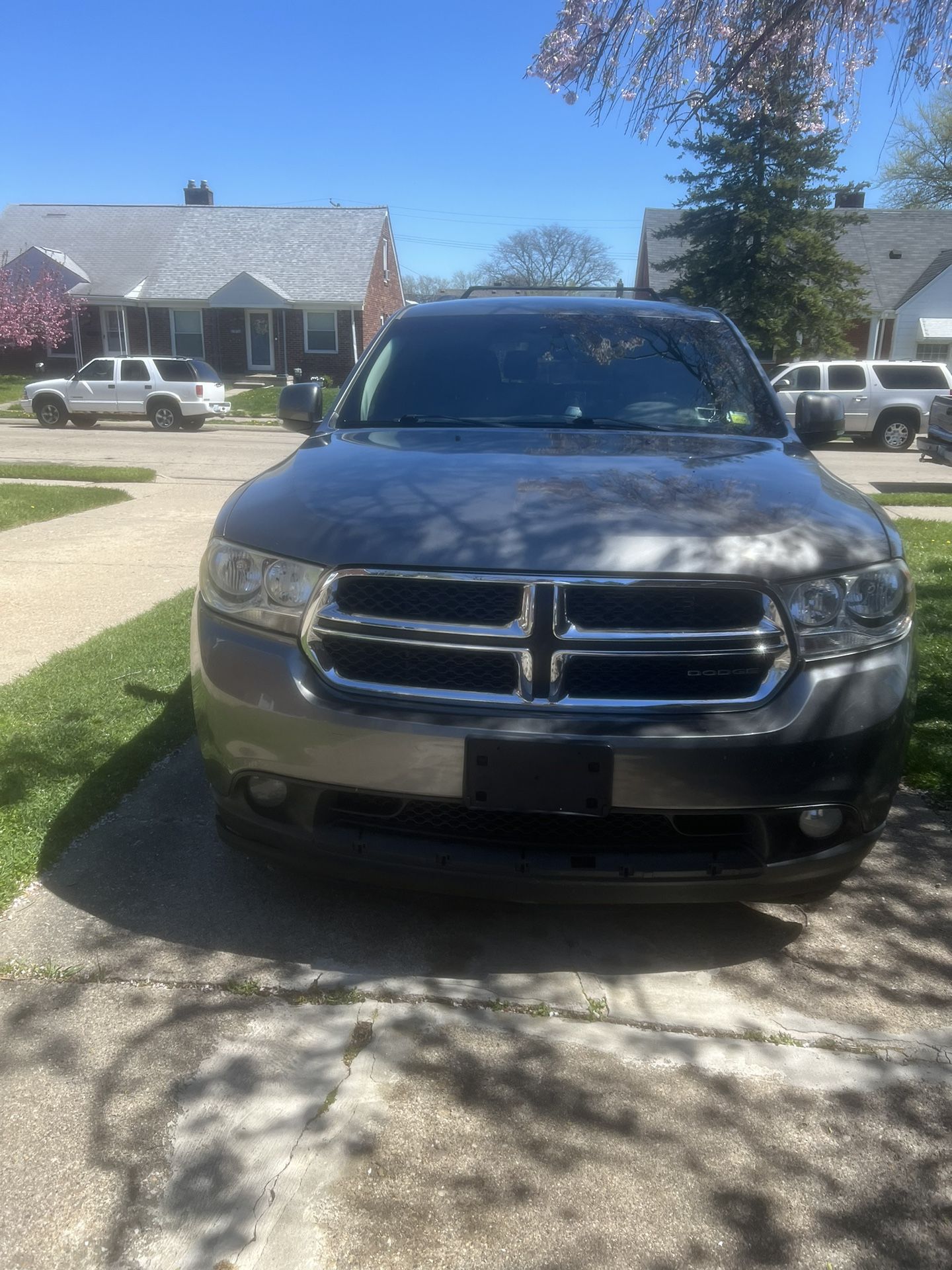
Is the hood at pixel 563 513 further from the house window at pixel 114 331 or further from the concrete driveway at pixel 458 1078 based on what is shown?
the house window at pixel 114 331

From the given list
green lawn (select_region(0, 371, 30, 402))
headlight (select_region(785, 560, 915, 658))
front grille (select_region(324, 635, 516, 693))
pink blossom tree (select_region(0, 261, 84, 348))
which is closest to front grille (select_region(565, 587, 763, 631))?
headlight (select_region(785, 560, 915, 658))

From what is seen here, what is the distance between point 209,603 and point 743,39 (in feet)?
17.5

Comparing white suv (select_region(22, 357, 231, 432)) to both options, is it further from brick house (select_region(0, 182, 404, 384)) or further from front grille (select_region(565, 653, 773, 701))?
front grille (select_region(565, 653, 773, 701))

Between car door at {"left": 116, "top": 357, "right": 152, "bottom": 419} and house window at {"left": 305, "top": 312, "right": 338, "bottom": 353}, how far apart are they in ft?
39.7

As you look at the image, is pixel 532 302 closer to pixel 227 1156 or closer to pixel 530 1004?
pixel 530 1004

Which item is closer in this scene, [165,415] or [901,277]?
[165,415]

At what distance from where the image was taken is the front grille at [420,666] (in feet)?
8.91

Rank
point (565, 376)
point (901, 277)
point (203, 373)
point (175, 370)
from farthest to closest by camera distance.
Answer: point (901, 277)
point (203, 373)
point (175, 370)
point (565, 376)

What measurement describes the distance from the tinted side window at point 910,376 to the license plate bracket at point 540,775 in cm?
2258

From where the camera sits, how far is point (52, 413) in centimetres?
2525

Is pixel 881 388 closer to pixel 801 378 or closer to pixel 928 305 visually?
pixel 801 378

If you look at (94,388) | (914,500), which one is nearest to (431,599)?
(914,500)

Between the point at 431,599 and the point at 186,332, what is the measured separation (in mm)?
37651

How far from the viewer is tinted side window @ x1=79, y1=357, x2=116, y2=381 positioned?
25.2 meters
